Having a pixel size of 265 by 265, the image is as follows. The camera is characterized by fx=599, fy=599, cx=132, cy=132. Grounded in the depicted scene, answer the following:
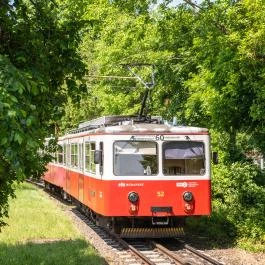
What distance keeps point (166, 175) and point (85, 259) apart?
3.40m

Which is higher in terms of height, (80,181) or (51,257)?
(80,181)

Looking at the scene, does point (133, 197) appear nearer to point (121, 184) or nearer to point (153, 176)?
point (121, 184)

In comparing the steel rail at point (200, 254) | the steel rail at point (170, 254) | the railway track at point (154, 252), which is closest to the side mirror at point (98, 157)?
the railway track at point (154, 252)

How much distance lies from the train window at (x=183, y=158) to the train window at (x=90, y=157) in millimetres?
2362

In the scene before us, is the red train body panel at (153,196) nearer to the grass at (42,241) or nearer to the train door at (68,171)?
the grass at (42,241)

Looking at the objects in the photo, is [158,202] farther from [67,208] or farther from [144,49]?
[144,49]

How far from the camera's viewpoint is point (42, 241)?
569 inches

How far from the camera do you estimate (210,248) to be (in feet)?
46.1

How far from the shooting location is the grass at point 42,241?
1159 centimetres

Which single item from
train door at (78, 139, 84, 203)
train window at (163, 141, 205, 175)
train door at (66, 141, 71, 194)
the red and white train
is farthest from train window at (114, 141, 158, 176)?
train door at (66, 141, 71, 194)

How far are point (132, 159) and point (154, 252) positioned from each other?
2213 mm

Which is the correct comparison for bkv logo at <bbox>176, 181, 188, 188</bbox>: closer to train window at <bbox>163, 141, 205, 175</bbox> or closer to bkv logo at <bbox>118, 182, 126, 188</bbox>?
train window at <bbox>163, 141, 205, 175</bbox>

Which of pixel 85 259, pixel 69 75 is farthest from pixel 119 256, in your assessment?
pixel 69 75

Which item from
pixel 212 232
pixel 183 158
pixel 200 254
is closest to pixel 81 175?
pixel 212 232
